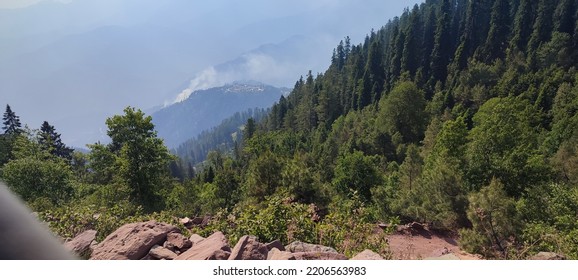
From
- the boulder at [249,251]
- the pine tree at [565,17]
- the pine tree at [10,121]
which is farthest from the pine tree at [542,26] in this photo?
the pine tree at [10,121]

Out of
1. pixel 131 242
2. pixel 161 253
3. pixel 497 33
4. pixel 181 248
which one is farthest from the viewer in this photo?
pixel 497 33

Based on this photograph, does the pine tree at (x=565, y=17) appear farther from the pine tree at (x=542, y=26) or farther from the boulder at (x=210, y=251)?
the boulder at (x=210, y=251)

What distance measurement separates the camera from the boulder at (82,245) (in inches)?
220

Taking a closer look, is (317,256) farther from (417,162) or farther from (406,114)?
(406,114)

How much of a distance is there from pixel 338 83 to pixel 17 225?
99.9 meters

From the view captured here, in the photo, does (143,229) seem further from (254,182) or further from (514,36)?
(514,36)

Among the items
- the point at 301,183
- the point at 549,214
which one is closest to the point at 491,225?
the point at 549,214

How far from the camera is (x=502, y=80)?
59.6m

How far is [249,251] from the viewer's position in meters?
4.76

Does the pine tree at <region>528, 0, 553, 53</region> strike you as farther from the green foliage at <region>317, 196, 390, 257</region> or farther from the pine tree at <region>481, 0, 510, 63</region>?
the green foliage at <region>317, 196, 390, 257</region>

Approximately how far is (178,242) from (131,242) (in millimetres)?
775

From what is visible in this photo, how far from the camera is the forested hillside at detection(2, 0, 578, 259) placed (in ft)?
29.2

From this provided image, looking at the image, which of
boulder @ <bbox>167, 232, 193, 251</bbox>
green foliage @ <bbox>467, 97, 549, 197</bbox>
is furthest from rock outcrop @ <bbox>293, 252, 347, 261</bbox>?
green foliage @ <bbox>467, 97, 549, 197</bbox>
